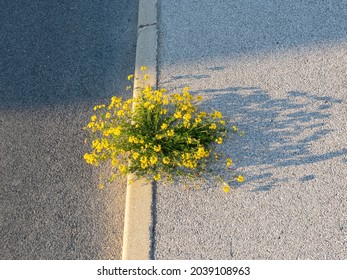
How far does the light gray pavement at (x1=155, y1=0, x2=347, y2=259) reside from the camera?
9.01 ft

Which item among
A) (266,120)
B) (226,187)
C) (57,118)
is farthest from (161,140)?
(57,118)

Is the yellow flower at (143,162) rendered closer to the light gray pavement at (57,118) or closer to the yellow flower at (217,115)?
the light gray pavement at (57,118)

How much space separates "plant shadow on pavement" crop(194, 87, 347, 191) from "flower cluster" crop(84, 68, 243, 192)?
0.18 m

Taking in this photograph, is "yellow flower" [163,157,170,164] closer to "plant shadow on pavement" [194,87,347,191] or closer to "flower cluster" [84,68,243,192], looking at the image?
"flower cluster" [84,68,243,192]

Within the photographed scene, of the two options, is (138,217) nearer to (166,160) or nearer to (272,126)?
(166,160)

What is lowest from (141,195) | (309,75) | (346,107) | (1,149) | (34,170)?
(141,195)

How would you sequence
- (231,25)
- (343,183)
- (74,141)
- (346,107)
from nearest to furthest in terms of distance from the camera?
(343,183)
(346,107)
(74,141)
(231,25)

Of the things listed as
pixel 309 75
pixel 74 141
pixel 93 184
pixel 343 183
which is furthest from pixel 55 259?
pixel 309 75

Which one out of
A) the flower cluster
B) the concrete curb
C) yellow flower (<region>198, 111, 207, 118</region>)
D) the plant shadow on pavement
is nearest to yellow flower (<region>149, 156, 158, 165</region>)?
the flower cluster

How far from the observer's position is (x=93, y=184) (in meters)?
3.19

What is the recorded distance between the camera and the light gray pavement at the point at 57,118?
3.02 m

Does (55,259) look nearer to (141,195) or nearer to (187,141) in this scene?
(141,195)

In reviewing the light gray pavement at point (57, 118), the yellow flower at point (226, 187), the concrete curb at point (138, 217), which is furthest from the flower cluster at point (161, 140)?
the light gray pavement at point (57, 118)

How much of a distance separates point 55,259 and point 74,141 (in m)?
1.03
